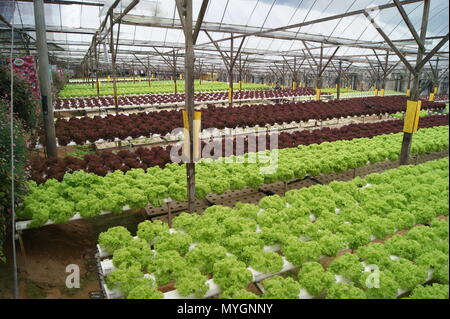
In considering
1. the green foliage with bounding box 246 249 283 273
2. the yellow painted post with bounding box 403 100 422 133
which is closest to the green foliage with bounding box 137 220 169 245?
the green foliage with bounding box 246 249 283 273

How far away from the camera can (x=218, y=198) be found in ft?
26.4

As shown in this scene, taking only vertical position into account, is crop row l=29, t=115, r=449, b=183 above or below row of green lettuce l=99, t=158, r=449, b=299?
above

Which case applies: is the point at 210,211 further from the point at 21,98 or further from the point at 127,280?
the point at 21,98

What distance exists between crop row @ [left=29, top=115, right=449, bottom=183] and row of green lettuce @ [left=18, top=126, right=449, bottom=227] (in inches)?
20.6

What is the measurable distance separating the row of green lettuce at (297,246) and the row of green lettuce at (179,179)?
1123 mm

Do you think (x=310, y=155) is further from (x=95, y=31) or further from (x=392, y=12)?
(x=95, y=31)

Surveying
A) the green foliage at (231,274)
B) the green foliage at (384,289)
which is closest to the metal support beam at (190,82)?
the green foliage at (231,274)

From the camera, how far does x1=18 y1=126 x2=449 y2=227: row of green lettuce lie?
5867mm

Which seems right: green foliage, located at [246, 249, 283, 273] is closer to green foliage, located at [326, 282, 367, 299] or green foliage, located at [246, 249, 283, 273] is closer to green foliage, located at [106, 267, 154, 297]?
green foliage, located at [326, 282, 367, 299]

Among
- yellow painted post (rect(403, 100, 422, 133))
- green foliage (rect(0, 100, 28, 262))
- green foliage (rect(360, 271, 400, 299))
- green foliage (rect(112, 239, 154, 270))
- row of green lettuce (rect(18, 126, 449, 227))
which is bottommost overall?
green foliage (rect(360, 271, 400, 299))

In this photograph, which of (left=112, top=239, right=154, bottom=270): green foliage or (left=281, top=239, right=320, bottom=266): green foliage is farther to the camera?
(left=281, top=239, right=320, bottom=266): green foliage

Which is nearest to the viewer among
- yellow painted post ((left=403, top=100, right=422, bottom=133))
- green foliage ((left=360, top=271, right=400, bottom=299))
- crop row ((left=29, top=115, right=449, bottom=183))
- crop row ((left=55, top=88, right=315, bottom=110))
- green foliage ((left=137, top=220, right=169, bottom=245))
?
green foliage ((left=360, top=271, right=400, bottom=299))

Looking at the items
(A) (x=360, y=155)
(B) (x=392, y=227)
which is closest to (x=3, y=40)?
(A) (x=360, y=155)
